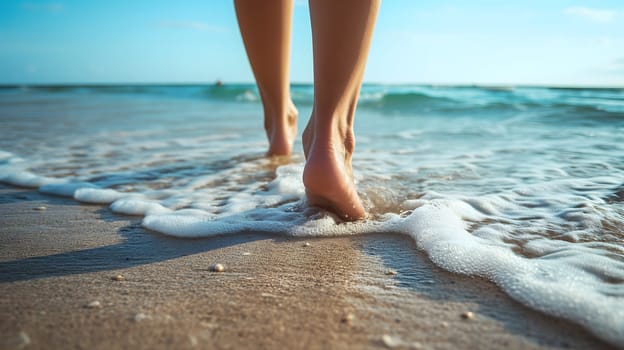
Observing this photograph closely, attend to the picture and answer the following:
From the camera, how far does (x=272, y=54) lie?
76.3 inches

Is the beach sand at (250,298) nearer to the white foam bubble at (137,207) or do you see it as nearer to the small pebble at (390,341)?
the small pebble at (390,341)

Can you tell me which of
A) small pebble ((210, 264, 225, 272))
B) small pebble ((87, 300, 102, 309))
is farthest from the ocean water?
small pebble ((87, 300, 102, 309))

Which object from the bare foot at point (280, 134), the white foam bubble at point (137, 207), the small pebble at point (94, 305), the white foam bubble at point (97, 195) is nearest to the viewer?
the small pebble at point (94, 305)

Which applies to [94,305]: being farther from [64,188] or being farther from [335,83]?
[64,188]

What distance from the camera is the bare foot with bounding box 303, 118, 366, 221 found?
4.19 feet

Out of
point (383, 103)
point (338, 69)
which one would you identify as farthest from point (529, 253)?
point (383, 103)

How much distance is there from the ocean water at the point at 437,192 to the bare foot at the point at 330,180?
44mm

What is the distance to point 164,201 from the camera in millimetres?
1673

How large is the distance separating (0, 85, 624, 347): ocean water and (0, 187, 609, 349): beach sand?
6 centimetres

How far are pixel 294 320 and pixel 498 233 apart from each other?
0.68 m

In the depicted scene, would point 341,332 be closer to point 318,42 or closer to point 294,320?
point 294,320

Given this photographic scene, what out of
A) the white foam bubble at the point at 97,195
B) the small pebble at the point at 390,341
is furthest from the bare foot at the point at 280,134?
the small pebble at the point at 390,341

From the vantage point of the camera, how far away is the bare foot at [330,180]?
128cm

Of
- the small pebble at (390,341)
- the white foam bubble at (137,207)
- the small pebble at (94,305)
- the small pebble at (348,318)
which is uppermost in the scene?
the small pebble at (390,341)
